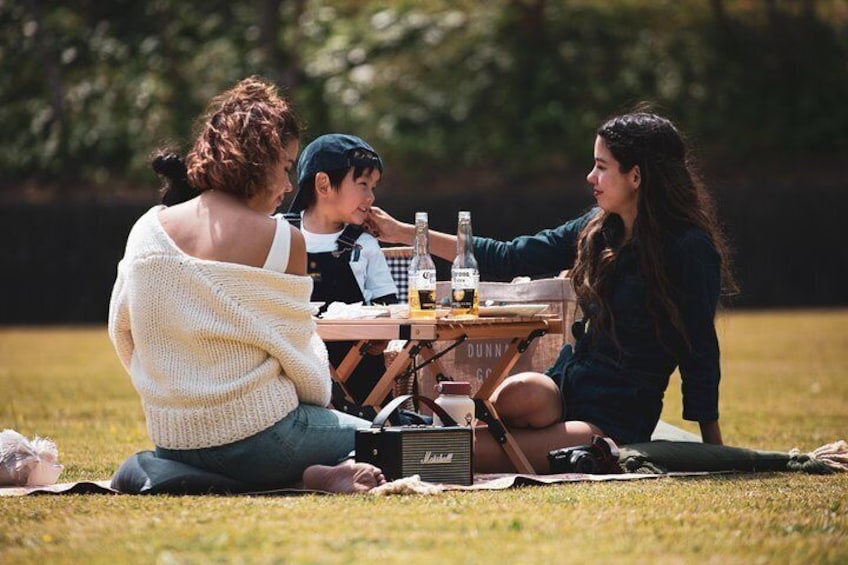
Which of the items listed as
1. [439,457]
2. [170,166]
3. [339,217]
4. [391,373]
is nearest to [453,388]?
[391,373]

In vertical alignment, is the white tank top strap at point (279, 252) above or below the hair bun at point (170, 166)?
below

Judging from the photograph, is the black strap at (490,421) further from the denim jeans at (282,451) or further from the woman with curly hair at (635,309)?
the denim jeans at (282,451)

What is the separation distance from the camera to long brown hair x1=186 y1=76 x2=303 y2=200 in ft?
17.5

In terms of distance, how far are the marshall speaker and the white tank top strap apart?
2.23 feet

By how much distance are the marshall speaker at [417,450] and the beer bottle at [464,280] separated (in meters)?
0.49

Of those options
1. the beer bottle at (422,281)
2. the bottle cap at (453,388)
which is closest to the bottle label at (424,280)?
the beer bottle at (422,281)

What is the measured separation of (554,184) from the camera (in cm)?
2738

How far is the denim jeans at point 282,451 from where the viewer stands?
5379 mm

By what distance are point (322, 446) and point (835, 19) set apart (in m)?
26.5

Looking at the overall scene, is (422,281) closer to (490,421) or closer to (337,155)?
(490,421)

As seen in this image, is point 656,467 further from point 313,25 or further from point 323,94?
point 313,25

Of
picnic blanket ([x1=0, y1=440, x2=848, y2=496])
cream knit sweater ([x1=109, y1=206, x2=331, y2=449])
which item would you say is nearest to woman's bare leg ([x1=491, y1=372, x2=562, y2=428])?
picnic blanket ([x1=0, y1=440, x2=848, y2=496])

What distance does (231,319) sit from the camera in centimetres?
527

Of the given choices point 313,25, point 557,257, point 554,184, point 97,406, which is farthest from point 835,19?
point 557,257
